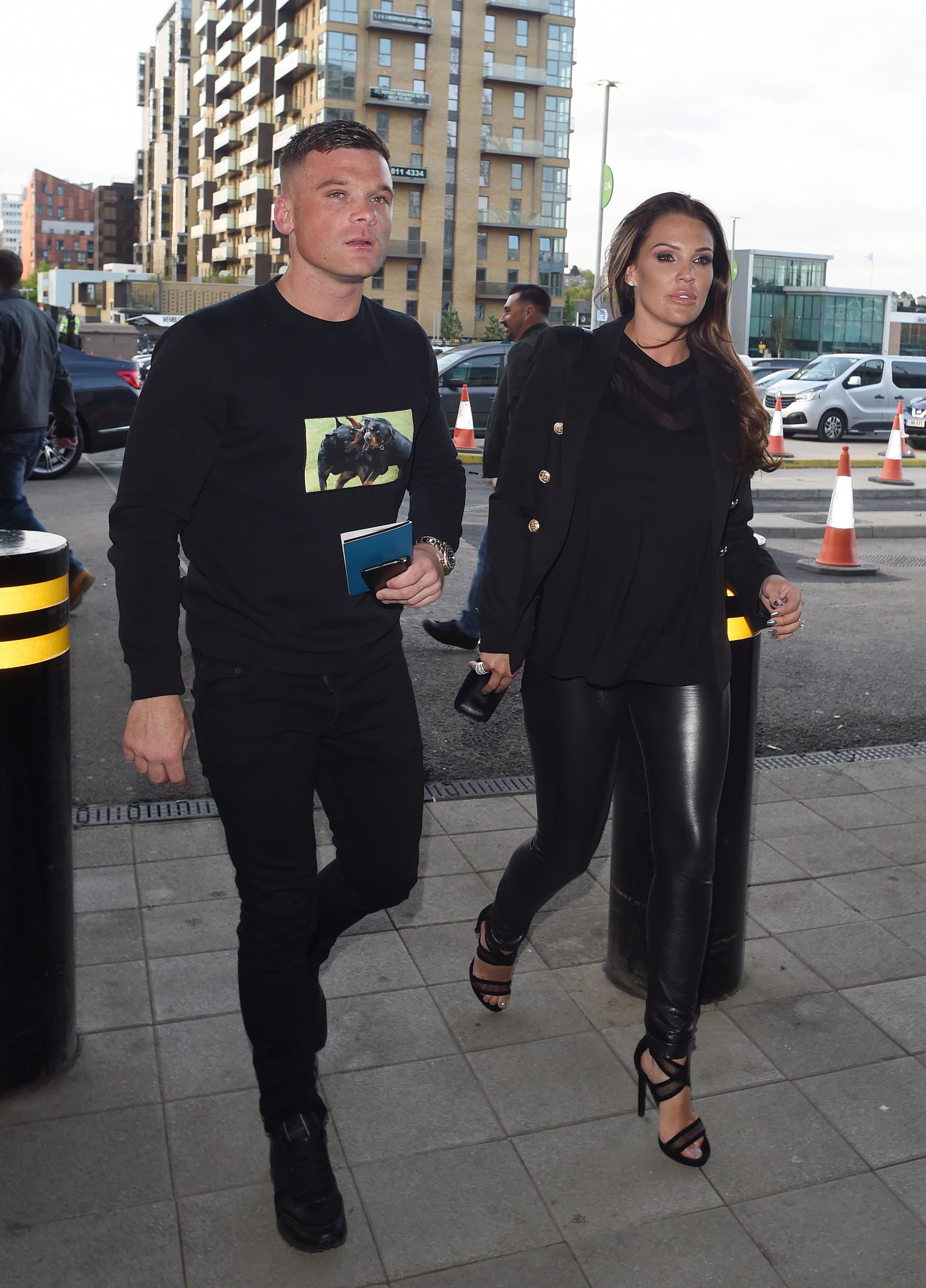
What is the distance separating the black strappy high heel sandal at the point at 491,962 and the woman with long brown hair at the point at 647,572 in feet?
1.34

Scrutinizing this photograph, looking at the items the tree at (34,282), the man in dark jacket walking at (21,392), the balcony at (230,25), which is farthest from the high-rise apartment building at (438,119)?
the man in dark jacket walking at (21,392)

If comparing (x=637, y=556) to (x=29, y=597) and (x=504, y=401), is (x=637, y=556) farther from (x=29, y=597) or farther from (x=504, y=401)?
(x=504, y=401)

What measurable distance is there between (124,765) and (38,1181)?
2.86 meters

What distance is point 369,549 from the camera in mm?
A: 2398

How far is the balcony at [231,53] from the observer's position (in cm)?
10488

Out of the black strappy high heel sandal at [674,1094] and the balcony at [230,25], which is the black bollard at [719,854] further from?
the balcony at [230,25]

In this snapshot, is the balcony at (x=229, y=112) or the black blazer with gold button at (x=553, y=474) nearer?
the black blazer with gold button at (x=553, y=474)

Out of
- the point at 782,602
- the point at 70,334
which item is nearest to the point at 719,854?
the point at 782,602

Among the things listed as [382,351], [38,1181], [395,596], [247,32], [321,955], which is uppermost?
[247,32]

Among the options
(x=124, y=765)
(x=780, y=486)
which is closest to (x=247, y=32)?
(x=780, y=486)

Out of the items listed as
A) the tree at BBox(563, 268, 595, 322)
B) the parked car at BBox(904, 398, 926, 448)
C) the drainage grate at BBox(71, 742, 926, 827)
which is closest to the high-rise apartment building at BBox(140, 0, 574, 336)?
the tree at BBox(563, 268, 595, 322)

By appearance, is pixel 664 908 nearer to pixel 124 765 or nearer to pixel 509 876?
pixel 509 876

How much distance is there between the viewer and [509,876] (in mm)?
3240

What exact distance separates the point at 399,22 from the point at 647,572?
322 feet
